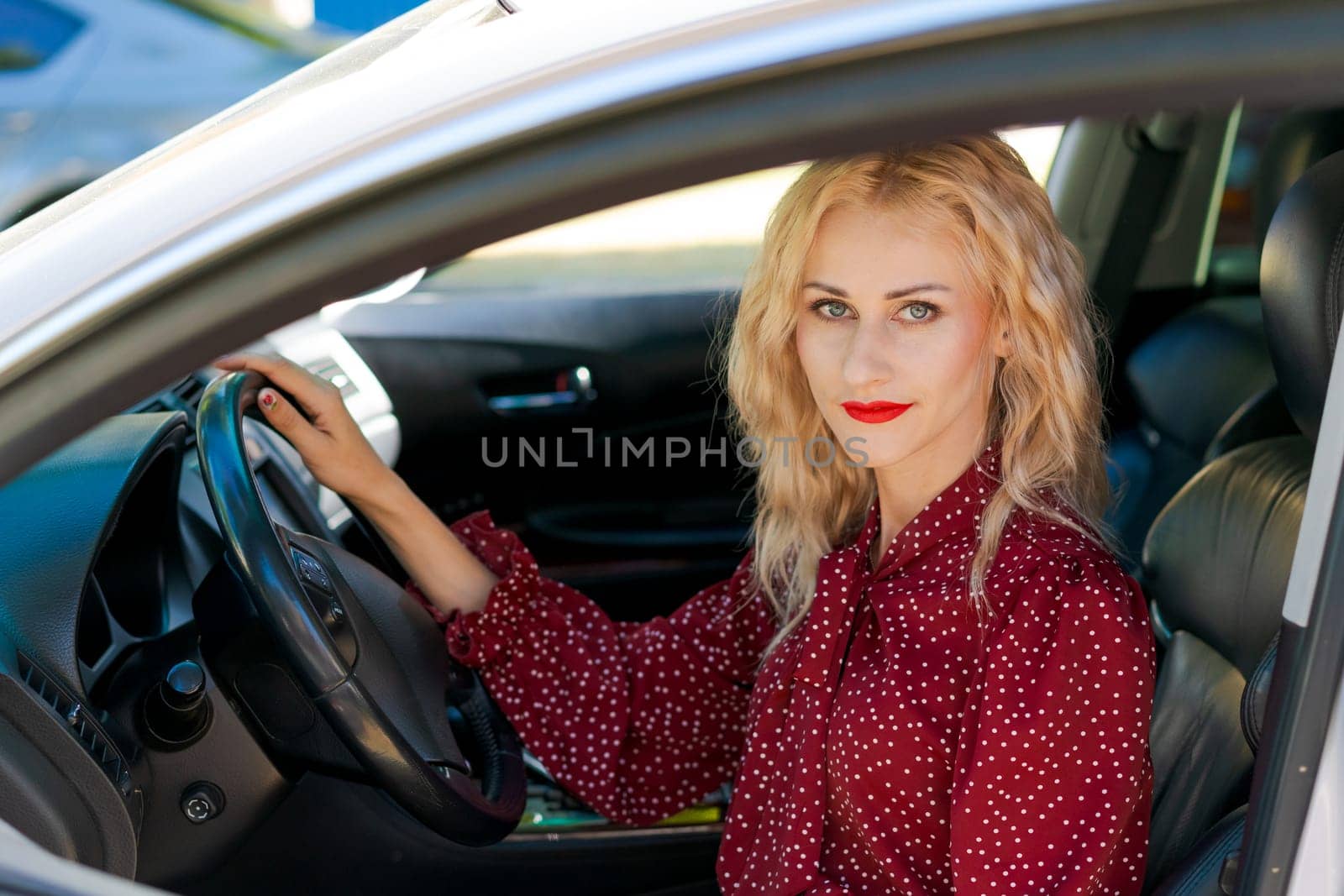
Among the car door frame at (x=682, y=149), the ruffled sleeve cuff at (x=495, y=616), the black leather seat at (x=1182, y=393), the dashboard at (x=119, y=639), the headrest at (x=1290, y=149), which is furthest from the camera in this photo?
the black leather seat at (x=1182, y=393)

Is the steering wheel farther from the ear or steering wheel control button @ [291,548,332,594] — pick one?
the ear

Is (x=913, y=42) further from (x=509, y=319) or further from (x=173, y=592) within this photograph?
(x=509, y=319)

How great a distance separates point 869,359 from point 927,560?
22 cm

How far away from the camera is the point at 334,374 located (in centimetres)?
223

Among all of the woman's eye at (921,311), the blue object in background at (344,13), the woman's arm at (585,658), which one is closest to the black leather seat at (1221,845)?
the woman's eye at (921,311)

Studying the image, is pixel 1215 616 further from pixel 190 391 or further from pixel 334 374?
pixel 334 374

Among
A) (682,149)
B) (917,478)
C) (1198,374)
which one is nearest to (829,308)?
(917,478)

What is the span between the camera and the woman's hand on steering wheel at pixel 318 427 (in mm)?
1458

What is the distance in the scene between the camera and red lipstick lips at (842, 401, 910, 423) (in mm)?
1362

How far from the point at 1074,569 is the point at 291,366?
83cm

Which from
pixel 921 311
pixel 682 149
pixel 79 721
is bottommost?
pixel 79 721

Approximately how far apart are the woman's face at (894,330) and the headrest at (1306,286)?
0.26 metres

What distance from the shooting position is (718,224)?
510 centimetres

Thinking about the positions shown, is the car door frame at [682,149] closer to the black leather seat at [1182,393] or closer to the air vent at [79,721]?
the air vent at [79,721]
